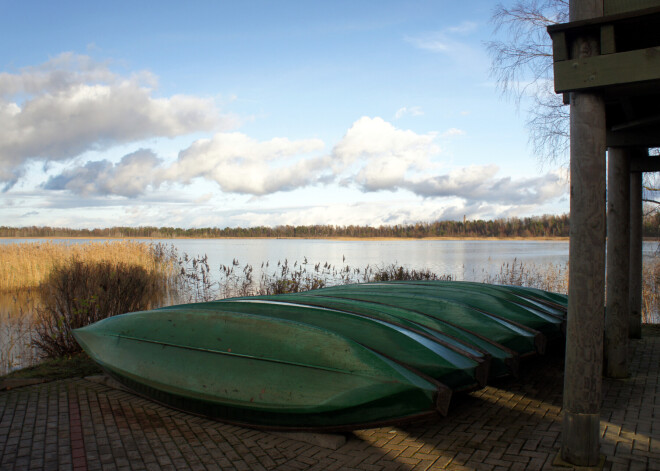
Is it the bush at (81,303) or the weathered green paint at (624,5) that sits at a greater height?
the weathered green paint at (624,5)

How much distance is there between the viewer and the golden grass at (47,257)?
13320 millimetres

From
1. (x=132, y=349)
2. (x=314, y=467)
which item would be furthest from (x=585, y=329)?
(x=132, y=349)

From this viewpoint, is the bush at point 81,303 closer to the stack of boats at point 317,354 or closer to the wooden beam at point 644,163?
the stack of boats at point 317,354

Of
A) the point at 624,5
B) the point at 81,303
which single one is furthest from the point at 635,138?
the point at 81,303

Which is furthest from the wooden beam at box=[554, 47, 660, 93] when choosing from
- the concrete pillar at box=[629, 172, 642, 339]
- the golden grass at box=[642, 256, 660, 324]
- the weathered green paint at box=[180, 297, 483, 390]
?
the golden grass at box=[642, 256, 660, 324]

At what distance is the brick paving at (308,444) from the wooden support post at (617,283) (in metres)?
0.25

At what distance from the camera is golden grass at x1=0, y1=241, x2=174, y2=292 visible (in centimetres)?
1332

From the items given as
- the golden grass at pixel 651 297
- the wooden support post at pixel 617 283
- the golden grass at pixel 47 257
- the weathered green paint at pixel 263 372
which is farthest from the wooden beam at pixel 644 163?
the golden grass at pixel 47 257

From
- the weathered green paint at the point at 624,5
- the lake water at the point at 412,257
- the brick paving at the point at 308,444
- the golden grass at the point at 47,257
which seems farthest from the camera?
the lake water at the point at 412,257

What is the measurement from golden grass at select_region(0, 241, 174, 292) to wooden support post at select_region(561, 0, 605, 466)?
11749mm

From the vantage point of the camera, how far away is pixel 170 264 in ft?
50.3

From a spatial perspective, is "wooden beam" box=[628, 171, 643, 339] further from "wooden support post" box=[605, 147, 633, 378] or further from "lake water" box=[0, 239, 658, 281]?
"lake water" box=[0, 239, 658, 281]

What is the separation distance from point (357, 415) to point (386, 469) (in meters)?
0.45

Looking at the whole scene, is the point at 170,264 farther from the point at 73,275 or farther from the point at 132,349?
the point at 132,349
